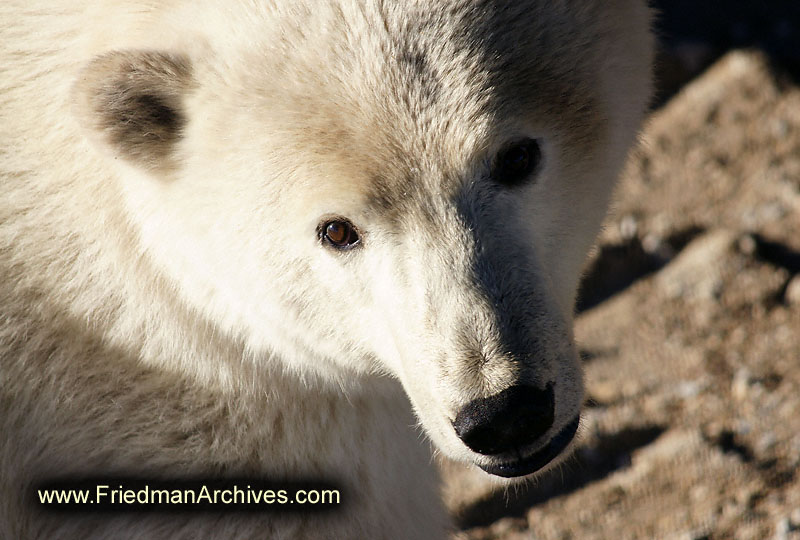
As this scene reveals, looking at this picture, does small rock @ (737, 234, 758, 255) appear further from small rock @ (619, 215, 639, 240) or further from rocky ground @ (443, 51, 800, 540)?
small rock @ (619, 215, 639, 240)

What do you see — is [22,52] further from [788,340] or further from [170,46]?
[788,340]

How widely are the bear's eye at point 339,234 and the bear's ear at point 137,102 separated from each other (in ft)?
1.73

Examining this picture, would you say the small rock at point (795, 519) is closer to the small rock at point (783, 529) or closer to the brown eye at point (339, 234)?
the small rock at point (783, 529)

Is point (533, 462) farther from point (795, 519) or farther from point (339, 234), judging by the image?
point (795, 519)

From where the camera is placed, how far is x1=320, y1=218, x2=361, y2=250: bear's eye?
2.64m

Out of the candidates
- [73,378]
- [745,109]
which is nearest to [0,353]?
[73,378]

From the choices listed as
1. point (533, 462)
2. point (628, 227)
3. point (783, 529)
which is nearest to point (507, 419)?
point (533, 462)

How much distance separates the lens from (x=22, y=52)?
2879 millimetres

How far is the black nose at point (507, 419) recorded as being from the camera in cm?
243

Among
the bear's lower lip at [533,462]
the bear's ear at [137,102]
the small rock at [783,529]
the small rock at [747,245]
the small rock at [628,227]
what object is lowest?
the small rock at [628,227]

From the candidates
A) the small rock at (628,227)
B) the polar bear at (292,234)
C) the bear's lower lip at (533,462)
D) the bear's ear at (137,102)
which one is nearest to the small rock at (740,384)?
the small rock at (628,227)

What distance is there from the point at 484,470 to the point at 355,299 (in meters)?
0.61

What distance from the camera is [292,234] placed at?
106 inches

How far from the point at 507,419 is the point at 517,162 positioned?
71cm
